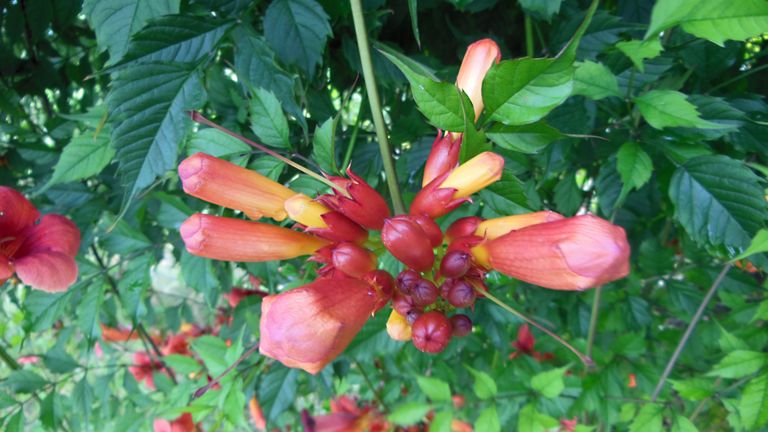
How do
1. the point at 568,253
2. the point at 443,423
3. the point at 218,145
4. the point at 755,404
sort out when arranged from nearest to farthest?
1. the point at 568,253
2. the point at 218,145
3. the point at 755,404
4. the point at 443,423

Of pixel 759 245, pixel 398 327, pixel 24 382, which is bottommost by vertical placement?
pixel 24 382

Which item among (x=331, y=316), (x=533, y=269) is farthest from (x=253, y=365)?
(x=533, y=269)

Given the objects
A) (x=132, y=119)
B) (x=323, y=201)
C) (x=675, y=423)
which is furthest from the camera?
(x=675, y=423)

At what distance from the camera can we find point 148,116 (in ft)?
2.93

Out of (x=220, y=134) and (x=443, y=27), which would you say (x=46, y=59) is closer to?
(x=220, y=134)

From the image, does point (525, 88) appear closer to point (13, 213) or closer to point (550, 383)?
point (550, 383)

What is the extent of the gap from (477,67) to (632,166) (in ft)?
1.29

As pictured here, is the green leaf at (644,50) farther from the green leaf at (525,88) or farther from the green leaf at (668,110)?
the green leaf at (525,88)

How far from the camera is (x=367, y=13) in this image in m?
0.95

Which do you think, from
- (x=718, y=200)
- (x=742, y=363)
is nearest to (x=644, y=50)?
(x=718, y=200)

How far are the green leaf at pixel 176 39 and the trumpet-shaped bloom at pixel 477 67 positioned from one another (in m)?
0.45

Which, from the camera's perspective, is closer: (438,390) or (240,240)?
(240,240)

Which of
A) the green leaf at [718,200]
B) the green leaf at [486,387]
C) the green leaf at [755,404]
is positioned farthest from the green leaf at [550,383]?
the green leaf at [718,200]

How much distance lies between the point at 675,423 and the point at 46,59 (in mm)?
1906
